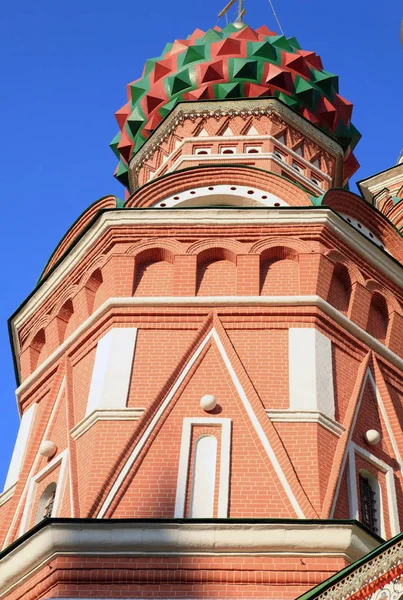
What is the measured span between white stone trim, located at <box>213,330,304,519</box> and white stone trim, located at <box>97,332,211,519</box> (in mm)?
256

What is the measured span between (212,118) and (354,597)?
377 inches

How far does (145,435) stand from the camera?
10.4 m

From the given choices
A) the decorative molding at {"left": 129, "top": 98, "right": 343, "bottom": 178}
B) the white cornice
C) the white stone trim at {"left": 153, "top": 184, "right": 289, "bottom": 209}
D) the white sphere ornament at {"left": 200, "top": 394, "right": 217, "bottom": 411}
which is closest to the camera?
the white cornice

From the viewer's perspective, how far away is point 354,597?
24.7 feet

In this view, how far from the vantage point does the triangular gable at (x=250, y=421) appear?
32.3ft

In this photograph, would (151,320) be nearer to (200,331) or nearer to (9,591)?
(200,331)

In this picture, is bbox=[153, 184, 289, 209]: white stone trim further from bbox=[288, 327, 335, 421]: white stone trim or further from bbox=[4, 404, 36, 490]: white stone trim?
bbox=[4, 404, 36, 490]: white stone trim

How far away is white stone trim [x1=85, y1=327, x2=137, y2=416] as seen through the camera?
10.8 m

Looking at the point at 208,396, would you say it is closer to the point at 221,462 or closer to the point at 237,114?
the point at 221,462

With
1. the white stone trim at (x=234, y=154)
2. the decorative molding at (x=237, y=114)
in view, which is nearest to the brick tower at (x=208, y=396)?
the white stone trim at (x=234, y=154)

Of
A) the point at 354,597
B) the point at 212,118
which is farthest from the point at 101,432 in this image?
the point at 212,118

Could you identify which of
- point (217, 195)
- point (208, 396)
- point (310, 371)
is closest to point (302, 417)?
point (310, 371)

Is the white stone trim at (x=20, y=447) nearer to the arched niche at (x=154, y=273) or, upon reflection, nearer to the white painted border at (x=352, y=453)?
the arched niche at (x=154, y=273)

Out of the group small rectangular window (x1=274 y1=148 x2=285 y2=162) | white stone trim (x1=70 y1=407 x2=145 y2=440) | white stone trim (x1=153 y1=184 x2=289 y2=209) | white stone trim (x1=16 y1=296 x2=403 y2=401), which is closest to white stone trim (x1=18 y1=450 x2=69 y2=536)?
white stone trim (x1=70 y1=407 x2=145 y2=440)
